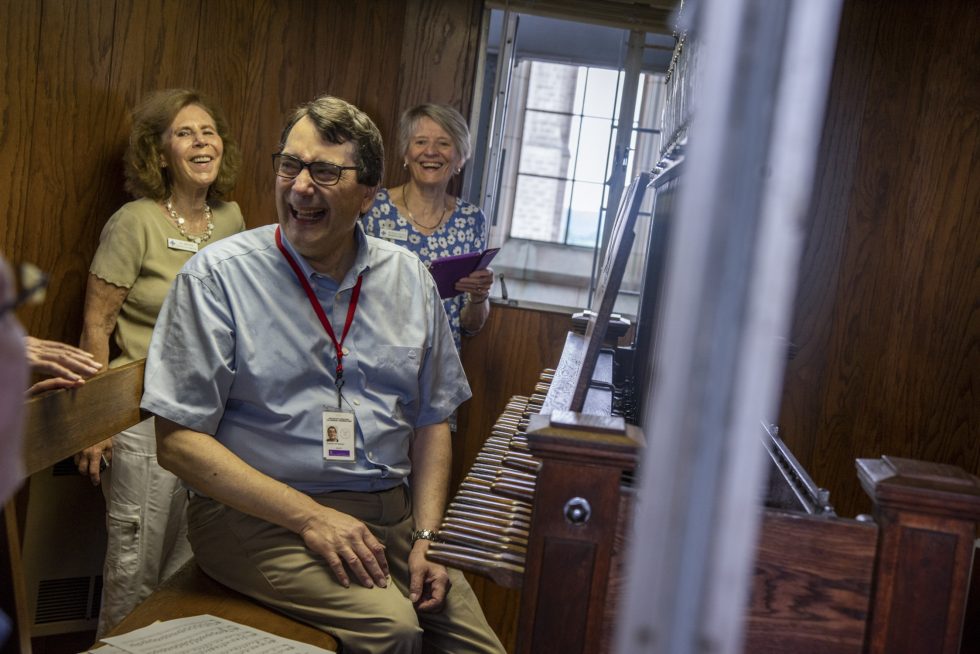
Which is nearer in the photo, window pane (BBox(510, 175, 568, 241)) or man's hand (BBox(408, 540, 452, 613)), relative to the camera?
man's hand (BBox(408, 540, 452, 613))

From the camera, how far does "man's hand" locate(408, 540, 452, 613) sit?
2.03m

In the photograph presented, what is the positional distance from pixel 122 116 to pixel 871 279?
2.68 meters

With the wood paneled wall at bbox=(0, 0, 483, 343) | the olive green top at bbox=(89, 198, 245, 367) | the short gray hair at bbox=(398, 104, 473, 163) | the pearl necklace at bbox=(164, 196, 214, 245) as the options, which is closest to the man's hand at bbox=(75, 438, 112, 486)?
the olive green top at bbox=(89, 198, 245, 367)

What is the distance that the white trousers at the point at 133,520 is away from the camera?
284 cm

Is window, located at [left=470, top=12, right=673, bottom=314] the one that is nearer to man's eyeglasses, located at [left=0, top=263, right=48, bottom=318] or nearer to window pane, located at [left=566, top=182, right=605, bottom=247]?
window pane, located at [left=566, top=182, right=605, bottom=247]

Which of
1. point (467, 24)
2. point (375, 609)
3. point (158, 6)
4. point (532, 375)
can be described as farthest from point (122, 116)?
point (375, 609)

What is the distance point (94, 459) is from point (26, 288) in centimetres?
260

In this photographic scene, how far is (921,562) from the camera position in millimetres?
1271

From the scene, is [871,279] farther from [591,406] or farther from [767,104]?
[767,104]

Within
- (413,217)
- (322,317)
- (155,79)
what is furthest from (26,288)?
(155,79)

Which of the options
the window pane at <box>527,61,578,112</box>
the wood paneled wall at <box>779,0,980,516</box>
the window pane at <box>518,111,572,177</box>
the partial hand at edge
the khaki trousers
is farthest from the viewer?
the window pane at <box>518,111,572,177</box>

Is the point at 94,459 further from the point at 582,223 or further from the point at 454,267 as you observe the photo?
the point at 582,223

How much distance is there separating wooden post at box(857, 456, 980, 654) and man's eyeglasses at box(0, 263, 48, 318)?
43.4 inches

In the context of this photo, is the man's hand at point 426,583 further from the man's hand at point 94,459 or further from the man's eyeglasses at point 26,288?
the man's eyeglasses at point 26,288
